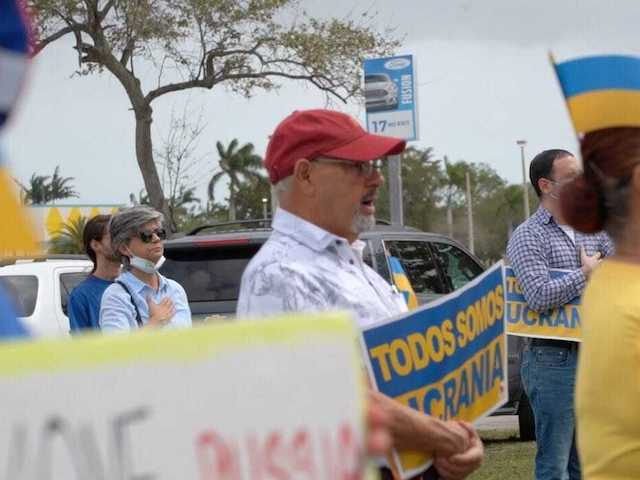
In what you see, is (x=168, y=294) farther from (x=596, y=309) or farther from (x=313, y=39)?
(x=313, y=39)

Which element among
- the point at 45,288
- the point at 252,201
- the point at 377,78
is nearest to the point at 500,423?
the point at 377,78

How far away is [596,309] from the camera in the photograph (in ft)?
8.46

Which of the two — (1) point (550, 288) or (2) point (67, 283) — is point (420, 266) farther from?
(2) point (67, 283)

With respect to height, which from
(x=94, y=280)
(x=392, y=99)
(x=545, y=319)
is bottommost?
(x=545, y=319)

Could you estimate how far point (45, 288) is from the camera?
12.5m

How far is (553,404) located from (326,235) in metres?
2.94

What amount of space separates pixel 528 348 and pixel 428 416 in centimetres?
322

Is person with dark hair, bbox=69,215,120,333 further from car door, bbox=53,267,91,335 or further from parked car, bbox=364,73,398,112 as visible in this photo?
car door, bbox=53,267,91,335

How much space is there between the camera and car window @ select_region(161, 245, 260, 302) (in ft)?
28.7

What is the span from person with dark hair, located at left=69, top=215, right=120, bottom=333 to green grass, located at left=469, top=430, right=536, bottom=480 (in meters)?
3.26

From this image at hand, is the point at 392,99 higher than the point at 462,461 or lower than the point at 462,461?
higher

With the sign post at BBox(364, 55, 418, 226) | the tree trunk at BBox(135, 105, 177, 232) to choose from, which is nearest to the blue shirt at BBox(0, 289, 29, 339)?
the sign post at BBox(364, 55, 418, 226)

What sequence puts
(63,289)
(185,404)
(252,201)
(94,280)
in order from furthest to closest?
(252,201)
(63,289)
(94,280)
(185,404)

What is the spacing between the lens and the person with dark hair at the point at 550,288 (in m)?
5.86
